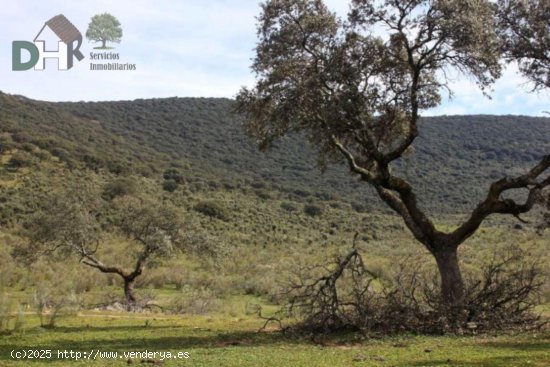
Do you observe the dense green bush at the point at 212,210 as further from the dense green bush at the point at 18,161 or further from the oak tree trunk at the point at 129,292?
the oak tree trunk at the point at 129,292

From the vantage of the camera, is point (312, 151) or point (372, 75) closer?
point (372, 75)

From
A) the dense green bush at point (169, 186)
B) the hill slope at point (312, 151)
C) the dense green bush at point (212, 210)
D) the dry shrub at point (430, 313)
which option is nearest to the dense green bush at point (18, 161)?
the dense green bush at point (169, 186)

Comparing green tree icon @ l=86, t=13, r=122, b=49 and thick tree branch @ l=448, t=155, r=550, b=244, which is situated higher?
green tree icon @ l=86, t=13, r=122, b=49

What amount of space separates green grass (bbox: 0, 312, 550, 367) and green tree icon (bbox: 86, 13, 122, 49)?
54.8ft

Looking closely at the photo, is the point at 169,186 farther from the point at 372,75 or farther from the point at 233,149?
the point at 372,75

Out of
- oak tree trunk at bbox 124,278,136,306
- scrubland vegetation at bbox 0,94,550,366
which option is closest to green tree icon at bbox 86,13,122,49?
scrubland vegetation at bbox 0,94,550,366

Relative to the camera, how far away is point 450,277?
56.0 feet

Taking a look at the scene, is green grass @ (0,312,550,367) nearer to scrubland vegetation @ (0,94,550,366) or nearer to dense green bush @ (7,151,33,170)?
scrubland vegetation @ (0,94,550,366)

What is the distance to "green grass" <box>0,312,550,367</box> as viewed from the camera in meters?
11.6

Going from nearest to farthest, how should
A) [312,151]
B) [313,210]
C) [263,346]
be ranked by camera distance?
[263,346]
[313,210]
[312,151]

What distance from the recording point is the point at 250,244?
53.1m

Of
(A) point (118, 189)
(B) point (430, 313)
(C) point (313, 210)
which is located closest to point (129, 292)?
(B) point (430, 313)

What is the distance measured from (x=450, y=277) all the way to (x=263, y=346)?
607cm

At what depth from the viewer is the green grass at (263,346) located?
459 inches
